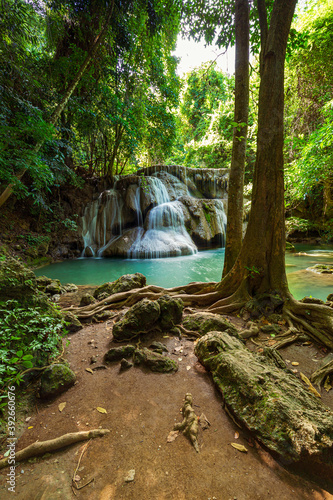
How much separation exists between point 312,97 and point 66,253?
625 inches

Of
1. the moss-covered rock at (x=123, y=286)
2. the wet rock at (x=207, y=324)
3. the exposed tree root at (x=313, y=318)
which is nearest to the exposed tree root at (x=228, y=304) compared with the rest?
the exposed tree root at (x=313, y=318)

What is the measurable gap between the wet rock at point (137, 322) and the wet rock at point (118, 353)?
1.16ft

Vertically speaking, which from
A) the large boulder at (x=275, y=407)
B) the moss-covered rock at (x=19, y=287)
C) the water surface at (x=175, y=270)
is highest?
the moss-covered rock at (x=19, y=287)

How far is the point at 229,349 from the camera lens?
7.80 ft

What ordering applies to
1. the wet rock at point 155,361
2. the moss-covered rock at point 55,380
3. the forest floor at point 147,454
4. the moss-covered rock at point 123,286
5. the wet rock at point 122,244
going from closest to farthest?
the forest floor at point 147,454
the moss-covered rock at point 55,380
the wet rock at point 155,361
the moss-covered rock at point 123,286
the wet rock at point 122,244

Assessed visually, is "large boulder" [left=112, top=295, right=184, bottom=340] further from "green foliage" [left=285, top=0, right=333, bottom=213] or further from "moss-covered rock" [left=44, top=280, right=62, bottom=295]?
"green foliage" [left=285, top=0, right=333, bottom=213]

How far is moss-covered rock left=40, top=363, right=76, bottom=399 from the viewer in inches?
77.8

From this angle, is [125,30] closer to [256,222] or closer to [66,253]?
[256,222]

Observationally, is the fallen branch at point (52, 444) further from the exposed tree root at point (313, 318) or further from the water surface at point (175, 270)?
the water surface at point (175, 270)

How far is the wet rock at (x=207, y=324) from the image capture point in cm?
300

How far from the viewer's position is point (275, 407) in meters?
1.56

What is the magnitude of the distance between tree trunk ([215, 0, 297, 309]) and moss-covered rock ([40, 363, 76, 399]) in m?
2.88

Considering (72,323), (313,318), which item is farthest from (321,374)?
(72,323)

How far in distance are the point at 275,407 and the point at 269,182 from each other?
3219 mm
